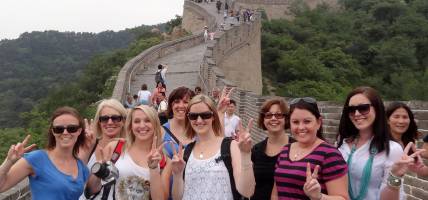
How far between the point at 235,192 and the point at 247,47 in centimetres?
2508

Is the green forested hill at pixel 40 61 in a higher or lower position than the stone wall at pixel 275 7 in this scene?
lower

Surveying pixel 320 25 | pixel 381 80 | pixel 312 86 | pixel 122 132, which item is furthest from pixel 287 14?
pixel 122 132

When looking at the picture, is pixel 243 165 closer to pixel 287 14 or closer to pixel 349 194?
pixel 349 194

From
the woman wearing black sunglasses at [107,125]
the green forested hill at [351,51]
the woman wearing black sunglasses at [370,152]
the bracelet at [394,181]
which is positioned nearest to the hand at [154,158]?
the woman wearing black sunglasses at [107,125]

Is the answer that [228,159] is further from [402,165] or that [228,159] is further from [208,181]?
[402,165]

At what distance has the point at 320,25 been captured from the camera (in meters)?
49.0

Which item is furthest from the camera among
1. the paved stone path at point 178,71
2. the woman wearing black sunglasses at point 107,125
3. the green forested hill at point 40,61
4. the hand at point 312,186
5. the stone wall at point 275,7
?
the green forested hill at point 40,61

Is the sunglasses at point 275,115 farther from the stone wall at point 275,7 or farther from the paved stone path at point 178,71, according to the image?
the stone wall at point 275,7

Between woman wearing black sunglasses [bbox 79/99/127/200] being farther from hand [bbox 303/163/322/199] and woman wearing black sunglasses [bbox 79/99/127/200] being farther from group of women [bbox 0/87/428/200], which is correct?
hand [bbox 303/163/322/199]

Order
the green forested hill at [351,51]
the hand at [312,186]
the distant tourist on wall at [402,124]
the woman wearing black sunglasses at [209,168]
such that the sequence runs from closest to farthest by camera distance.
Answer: the hand at [312,186], the woman wearing black sunglasses at [209,168], the distant tourist on wall at [402,124], the green forested hill at [351,51]

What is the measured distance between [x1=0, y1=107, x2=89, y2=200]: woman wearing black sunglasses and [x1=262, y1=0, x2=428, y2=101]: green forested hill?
25776mm

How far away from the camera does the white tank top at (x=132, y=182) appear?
3.96 metres

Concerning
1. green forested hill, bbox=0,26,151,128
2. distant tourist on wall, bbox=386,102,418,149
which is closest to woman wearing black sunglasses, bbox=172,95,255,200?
distant tourist on wall, bbox=386,102,418,149

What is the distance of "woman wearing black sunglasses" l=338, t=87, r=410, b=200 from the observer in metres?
3.61
